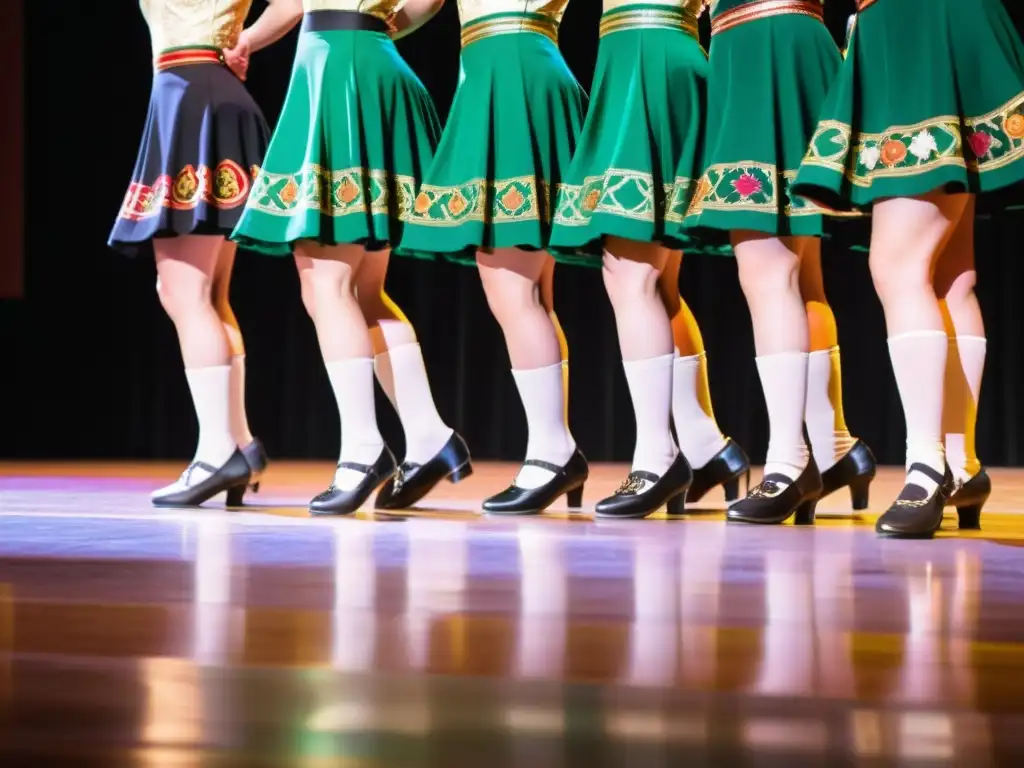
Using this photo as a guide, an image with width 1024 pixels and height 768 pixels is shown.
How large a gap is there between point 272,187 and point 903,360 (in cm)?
127

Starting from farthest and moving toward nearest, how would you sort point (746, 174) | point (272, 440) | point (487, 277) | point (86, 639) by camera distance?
1. point (272, 440)
2. point (487, 277)
3. point (746, 174)
4. point (86, 639)

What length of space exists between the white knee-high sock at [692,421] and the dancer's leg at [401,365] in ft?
1.52

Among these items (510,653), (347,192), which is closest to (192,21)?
(347,192)

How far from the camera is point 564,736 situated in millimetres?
790

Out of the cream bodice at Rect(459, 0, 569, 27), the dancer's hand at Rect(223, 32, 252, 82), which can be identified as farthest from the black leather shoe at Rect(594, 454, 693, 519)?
the dancer's hand at Rect(223, 32, 252, 82)

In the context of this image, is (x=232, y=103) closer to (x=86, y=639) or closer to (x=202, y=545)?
(x=202, y=545)

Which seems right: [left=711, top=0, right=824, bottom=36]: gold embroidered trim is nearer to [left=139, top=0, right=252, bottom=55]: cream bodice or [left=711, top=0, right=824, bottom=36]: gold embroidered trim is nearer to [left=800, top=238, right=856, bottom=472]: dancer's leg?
[left=800, top=238, right=856, bottom=472]: dancer's leg

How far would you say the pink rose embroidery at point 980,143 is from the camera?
1.95 m

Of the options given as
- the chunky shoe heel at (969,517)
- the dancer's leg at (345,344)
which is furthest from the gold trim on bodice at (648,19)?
the chunky shoe heel at (969,517)

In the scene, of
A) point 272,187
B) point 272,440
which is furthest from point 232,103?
point 272,440

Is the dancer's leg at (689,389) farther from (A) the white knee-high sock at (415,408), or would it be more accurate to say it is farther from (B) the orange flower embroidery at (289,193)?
(B) the orange flower embroidery at (289,193)

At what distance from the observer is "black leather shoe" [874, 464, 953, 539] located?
1.96m

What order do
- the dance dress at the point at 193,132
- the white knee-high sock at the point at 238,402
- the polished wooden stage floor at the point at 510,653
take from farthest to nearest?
the white knee-high sock at the point at 238,402, the dance dress at the point at 193,132, the polished wooden stage floor at the point at 510,653

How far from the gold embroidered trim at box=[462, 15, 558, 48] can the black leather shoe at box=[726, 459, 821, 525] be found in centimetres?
96
